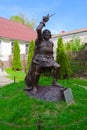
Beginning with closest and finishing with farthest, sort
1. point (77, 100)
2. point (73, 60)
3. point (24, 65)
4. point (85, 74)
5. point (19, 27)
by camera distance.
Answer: point (77, 100)
point (85, 74)
point (73, 60)
point (24, 65)
point (19, 27)

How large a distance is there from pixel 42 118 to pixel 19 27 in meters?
26.4

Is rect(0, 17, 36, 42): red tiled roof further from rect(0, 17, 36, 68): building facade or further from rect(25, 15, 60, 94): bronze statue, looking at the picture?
rect(25, 15, 60, 94): bronze statue

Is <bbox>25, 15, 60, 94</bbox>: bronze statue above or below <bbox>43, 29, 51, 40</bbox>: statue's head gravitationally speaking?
below

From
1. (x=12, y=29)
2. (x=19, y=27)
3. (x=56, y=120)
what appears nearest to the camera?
(x=56, y=120)

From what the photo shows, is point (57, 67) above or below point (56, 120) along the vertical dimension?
above

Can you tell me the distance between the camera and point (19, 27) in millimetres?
31297

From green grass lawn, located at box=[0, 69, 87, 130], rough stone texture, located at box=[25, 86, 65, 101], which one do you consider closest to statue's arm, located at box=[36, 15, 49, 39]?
rough stone texture, located at box=[25, 86, 65, 101]

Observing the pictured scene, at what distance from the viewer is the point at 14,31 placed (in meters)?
28.7

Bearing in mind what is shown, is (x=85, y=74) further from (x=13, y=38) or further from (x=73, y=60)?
(x=13, y=38)

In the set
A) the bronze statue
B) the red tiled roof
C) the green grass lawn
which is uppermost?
the red tiled roof

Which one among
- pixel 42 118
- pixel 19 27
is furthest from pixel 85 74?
pixel 19 27

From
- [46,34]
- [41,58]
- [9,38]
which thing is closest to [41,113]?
[41,58]

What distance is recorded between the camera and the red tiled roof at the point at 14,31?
1047 inches

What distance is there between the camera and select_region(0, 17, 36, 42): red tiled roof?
2660 centimetres
